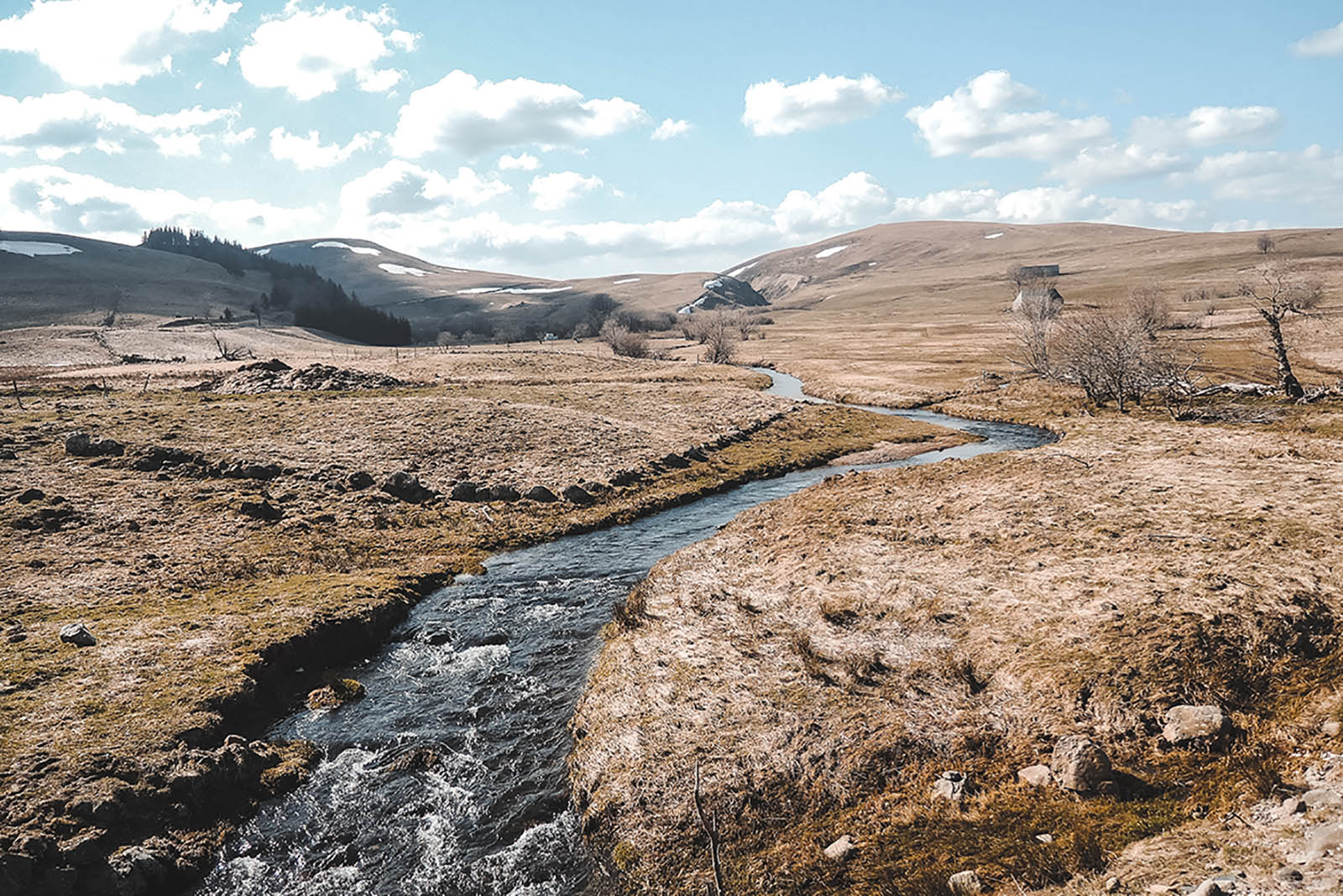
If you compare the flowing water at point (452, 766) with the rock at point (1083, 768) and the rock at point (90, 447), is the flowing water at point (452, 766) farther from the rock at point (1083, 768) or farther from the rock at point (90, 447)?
the rock at point (90, 447)

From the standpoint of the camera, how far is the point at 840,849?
11.5 metres

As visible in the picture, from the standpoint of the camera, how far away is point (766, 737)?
14438 mm

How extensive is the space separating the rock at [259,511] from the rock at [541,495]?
1185 centimetres

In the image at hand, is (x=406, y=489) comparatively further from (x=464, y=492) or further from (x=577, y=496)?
(x=577, y=496)

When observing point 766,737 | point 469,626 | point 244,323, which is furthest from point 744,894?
point 244,323

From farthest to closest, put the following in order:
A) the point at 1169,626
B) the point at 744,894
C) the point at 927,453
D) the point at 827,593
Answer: the point at 927,453, the point at 827,593, the point at 1169,626, the point at 744,894

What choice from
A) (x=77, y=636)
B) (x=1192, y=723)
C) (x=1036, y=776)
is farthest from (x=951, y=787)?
(x=77, y=636)

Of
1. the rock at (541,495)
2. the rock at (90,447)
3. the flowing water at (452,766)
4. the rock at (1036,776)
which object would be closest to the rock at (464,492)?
the rock at (541,495)

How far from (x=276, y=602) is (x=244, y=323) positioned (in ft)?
607

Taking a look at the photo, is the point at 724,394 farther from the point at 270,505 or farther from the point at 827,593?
the point at 827,593

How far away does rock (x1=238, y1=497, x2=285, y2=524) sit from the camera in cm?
3161

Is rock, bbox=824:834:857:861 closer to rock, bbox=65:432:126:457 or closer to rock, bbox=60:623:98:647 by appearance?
rock, bbox=60:623:98:647

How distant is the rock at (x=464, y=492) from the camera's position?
1443 inches

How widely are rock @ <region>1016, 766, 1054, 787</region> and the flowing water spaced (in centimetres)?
816
